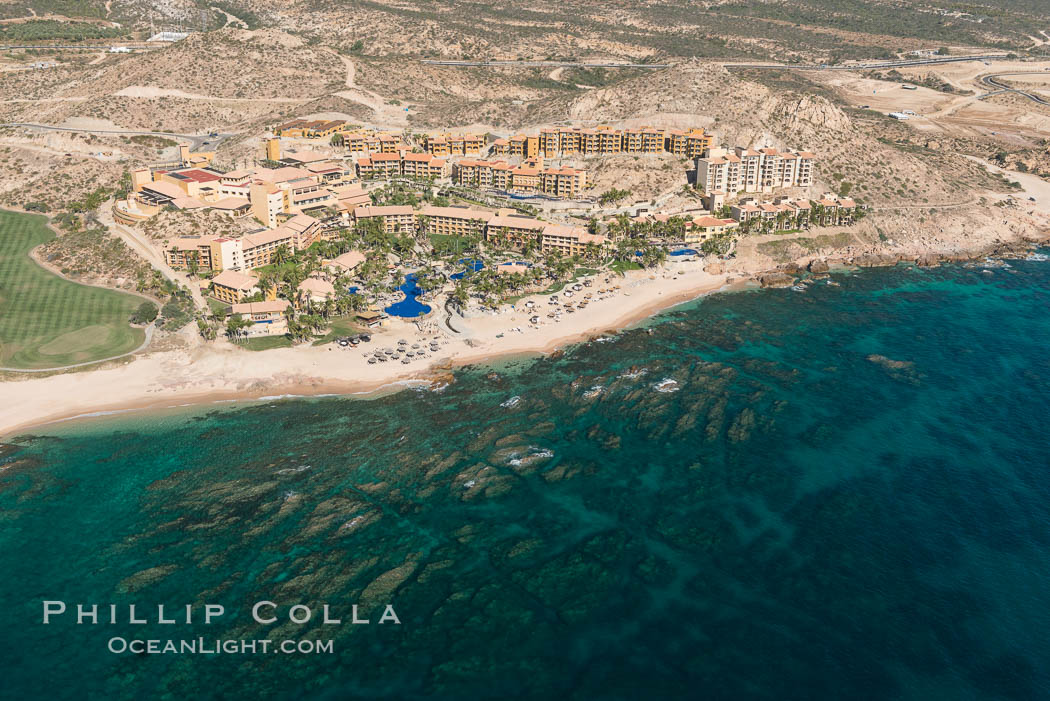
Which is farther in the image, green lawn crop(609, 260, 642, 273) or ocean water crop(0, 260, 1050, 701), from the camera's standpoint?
green lawn crop(609, 260, 642, 273)

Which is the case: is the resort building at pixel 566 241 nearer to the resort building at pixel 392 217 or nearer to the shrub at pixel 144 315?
the resort building at pixel 392 217

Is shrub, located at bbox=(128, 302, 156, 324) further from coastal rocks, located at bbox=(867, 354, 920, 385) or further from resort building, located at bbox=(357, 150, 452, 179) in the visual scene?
coastal rocks, located at bbox=(867, 354, 920, 385)

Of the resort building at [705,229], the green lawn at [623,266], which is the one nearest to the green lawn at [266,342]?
the green lawn at [623,266]

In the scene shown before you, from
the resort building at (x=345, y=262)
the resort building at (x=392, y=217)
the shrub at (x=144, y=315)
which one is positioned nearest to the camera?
the shrub at (x=144, y=315)

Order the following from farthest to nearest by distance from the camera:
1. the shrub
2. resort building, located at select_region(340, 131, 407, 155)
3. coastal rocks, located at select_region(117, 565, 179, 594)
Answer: resort building, located at select_region(340, 131, 407, 155)
the shrub
coastal rocks, located at select_region(117, 565, 179, 594)

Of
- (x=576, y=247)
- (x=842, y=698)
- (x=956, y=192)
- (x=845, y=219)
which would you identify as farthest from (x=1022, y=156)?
(x=842, y=698)

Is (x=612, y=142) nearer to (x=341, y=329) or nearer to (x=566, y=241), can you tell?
(x=566, y=241)

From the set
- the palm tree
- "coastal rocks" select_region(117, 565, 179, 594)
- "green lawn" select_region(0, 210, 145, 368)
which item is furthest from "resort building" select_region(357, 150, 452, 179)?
"coastal rocks" select_region(117, 565, 179, 594)
